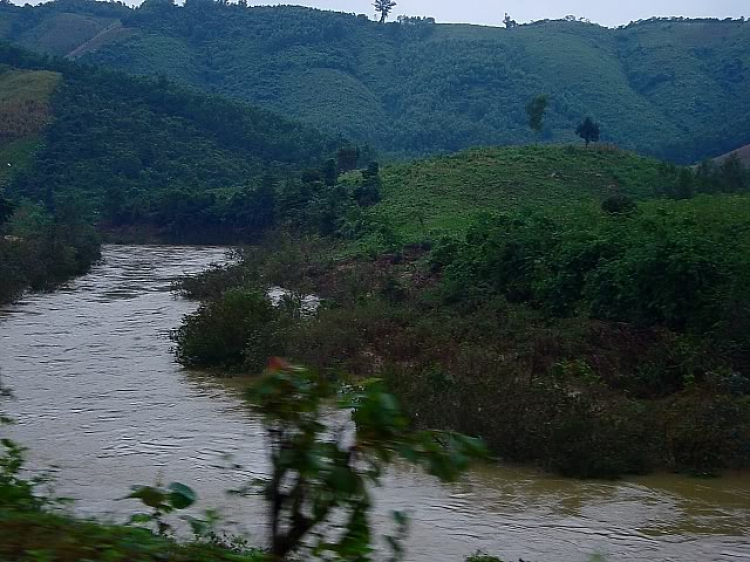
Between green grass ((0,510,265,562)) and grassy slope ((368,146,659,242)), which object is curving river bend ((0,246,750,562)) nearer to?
green grass ((0,510,265,562))

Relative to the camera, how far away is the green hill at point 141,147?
45.6 m

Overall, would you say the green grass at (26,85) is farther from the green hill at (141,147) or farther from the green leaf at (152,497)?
the green leaf at (152,497)

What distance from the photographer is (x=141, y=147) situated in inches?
2261

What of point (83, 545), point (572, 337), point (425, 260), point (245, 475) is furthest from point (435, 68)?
point (83, 545)

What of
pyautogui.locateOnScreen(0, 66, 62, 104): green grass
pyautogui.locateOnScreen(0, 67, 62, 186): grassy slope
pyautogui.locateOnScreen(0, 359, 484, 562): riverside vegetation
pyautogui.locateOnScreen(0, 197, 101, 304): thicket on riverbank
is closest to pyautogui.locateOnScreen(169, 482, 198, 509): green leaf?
pyautogui.locateOnScreen(0, 359, 484, 562): riverside vegetation

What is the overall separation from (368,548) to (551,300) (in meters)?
14.1

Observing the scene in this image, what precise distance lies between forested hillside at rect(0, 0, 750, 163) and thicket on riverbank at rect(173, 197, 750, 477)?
155 feet

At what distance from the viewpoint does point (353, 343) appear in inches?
646

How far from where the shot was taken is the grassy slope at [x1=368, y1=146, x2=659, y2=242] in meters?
31.6

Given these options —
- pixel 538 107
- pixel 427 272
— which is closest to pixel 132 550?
pixel 427 272

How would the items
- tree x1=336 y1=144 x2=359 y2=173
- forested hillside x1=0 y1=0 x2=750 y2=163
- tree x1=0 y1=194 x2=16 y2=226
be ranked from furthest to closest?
forested hillside x1=0 y1=0 x2=750 y2=163
tree x1=336 y1=144 x2=359 y2=173
tree x1=0 y1=194 x2=16 y2=226

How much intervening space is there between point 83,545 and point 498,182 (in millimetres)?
32240

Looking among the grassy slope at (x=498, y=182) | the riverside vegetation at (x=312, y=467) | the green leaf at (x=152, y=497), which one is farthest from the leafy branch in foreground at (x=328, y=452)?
the grassy slope at (x=498, y=182)

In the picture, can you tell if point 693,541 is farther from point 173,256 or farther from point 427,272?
point 173,256
